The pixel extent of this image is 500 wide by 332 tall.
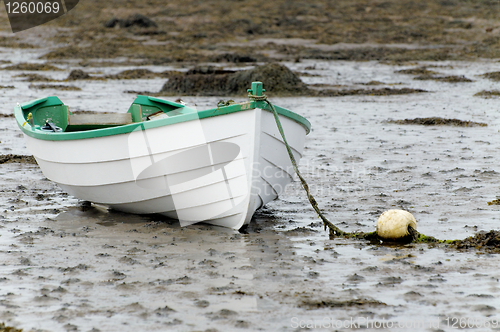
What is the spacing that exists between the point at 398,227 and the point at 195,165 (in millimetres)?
2319

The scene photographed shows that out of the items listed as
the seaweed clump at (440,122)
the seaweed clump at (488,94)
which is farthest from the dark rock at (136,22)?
the seaweed clump at (440,122)

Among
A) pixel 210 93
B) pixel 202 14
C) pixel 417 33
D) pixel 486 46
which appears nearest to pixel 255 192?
pixel 210 93

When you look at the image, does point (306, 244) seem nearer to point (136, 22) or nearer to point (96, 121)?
point (96, 121)

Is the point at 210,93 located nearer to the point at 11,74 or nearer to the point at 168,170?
the point at 11,74

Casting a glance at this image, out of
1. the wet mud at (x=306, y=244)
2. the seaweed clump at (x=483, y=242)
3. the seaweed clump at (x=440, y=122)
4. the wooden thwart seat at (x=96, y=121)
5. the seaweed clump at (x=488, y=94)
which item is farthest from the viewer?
the seaweed clump at (x=488, y=94)

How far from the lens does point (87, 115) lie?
953 cm

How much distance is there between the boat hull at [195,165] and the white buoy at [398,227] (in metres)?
1.41

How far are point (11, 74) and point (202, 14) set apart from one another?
832 inches

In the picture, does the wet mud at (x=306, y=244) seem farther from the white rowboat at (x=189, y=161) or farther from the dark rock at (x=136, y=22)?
the dark rock at (x=136, y=22)

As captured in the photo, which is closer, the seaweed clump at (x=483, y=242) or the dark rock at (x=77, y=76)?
the seaweed clump at (x=483, y=242)

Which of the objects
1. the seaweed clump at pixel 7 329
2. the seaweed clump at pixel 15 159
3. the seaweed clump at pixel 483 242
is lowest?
the seaweed clump at pixel 483 242

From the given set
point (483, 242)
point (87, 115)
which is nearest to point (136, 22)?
point (87, 115)

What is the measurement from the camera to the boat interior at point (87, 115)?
9406mm

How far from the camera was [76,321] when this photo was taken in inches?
188
